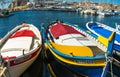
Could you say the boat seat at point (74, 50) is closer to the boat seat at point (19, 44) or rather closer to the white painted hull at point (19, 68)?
the boat seat at point (19, 44)

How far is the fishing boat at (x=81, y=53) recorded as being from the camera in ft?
67.6

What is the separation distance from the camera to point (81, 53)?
22500 mm

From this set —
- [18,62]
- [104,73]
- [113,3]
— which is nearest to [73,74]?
[104,73]

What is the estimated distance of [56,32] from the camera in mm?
30344

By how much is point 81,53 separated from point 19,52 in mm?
5500

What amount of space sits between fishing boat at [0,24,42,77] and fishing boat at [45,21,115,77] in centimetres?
213

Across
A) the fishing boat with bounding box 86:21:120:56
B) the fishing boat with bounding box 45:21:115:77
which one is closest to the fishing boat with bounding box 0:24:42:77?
the fishing boat with bounding box 45:21:115:77

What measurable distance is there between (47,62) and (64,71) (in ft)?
16.0

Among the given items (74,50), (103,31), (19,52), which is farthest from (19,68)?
(103,31)

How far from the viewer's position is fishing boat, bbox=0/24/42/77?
20016 millimetres

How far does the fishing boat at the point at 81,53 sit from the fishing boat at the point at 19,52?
6.98 feet

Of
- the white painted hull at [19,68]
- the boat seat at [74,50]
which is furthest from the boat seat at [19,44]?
the boat seat at [74,50]

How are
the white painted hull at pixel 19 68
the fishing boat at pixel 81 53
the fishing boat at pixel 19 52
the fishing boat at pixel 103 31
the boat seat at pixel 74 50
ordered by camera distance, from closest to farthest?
the fishing boat at pixel 19 52
the white painted hull at pixel 19 68
the fishing boat at pixel 81 53
the boat seat at pixel 74 50
the fishing boat at pixel 103 31

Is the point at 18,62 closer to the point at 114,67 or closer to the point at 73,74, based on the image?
the point at 73,74
